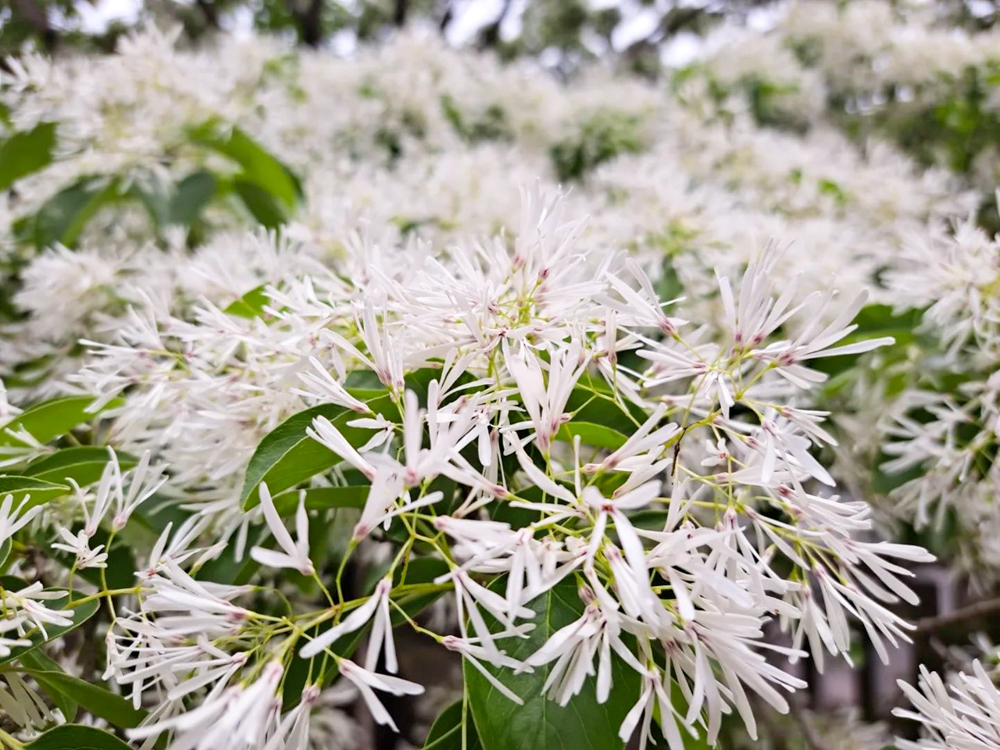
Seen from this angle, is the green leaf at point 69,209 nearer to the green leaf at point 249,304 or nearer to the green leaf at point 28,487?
the green leaf at point 249,304

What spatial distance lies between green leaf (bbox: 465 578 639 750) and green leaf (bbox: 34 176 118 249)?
31.7 inches

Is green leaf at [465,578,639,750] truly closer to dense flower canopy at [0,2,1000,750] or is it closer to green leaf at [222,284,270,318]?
dense flower canopy at [0,2,1000,750]

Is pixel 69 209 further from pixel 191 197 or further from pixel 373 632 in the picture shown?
pixel 373 632

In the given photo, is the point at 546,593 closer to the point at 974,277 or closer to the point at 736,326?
the point at 736,326

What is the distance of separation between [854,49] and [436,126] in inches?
44.0

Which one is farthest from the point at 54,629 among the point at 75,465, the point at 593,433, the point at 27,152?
the point at 27,152

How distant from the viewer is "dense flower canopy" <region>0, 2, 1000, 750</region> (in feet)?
1.20

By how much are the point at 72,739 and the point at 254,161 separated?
2.48 feet

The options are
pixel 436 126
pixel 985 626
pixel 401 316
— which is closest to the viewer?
pixel 401 316

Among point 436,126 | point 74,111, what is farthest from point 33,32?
point 74,111

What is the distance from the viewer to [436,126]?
1682 millimetres

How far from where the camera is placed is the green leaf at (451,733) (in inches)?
16.9

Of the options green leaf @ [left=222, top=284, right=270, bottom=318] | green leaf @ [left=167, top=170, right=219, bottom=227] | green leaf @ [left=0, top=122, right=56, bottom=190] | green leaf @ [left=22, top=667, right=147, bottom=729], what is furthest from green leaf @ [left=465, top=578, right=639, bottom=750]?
green leaf @ [left=0, top=122, right=56, bottom=190]

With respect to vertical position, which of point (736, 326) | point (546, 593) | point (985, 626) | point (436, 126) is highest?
point (736, 326)
